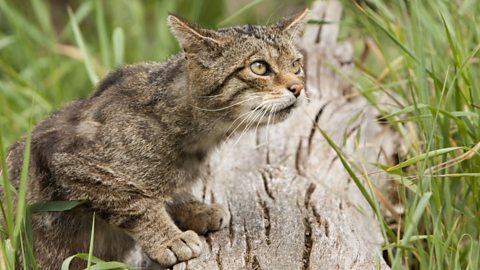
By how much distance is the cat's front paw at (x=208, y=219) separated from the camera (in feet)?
10.9

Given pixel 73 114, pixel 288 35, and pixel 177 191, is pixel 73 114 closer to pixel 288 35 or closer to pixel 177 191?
pixel 177 191

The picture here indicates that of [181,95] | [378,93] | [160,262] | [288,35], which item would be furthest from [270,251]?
[378,93]

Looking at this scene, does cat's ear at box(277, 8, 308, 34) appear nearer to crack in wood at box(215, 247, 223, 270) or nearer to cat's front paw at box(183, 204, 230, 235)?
cat's front paw at box(183, 204, 230, 235)

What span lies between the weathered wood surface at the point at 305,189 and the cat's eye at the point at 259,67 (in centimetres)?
58

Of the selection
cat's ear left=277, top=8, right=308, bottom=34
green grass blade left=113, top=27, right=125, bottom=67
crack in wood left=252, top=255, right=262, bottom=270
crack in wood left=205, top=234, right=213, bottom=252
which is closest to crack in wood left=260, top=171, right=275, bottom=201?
crack in wood left=205, top=234, right=213, bottom=252

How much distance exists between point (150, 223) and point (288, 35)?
1039mm

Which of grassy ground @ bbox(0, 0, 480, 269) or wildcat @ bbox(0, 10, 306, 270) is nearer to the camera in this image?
Answer: grassy ground @ bbox(0, 0, 480, 269)

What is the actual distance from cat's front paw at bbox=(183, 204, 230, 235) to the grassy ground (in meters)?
0.63

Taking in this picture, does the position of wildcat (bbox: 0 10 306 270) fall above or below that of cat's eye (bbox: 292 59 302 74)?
below

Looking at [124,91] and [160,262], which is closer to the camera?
[160,262]

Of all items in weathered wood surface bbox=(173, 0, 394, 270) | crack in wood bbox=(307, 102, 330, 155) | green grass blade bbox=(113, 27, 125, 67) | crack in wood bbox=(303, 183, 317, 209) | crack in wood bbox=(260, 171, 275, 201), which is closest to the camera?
weathered wood surface bbox=(173, 0, 394, 270)

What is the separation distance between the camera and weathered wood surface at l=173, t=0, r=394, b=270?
3.01 m

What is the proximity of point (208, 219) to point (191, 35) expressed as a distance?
784 mm

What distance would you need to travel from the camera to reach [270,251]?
9.83 feet
